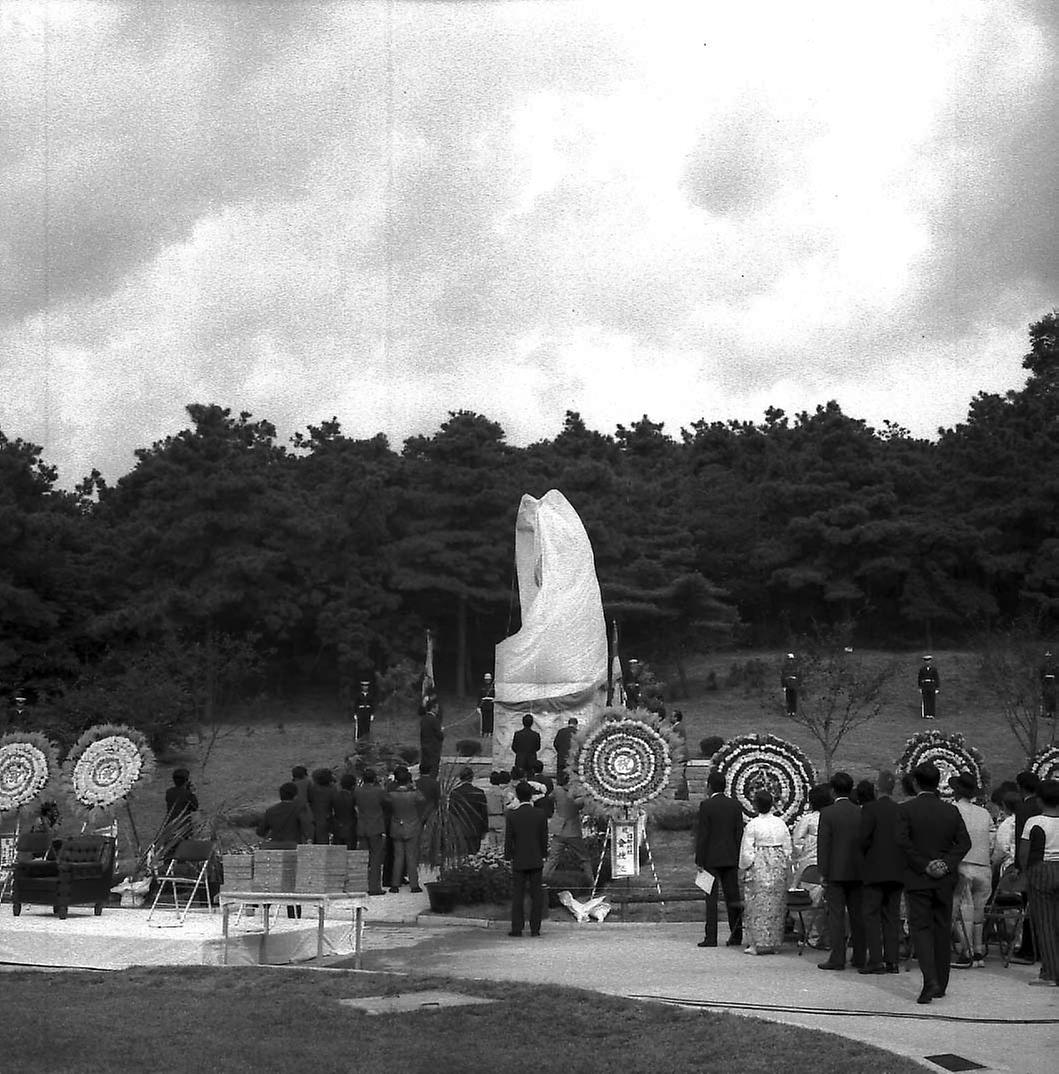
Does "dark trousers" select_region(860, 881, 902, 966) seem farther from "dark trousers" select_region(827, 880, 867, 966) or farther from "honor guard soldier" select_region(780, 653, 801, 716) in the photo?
"honor guard soldier" select_region(780, 653, 801, 716)

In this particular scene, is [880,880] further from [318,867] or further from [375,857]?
[375,857]

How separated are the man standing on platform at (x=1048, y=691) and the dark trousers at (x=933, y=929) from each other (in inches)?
1005

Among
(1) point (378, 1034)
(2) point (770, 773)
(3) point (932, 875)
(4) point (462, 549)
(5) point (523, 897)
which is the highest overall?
(4) point (462, 549)

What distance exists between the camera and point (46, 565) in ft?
143

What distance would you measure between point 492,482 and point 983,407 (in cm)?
2005

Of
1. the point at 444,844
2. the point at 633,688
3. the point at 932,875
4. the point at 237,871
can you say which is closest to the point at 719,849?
the point at 932,875

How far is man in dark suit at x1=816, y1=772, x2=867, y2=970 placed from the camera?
1223 cm

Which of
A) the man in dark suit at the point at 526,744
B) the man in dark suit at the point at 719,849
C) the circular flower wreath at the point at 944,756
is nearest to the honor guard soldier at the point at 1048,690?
the man in dark suit at the point at 526,744

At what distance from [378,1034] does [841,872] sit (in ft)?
14.8

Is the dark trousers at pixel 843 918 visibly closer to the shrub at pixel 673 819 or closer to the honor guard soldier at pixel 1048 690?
→ the shrub at pixel 673 819

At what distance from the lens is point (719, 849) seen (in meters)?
13.6

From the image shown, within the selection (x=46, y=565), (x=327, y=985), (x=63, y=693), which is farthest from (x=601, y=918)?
(x=46, y=565)

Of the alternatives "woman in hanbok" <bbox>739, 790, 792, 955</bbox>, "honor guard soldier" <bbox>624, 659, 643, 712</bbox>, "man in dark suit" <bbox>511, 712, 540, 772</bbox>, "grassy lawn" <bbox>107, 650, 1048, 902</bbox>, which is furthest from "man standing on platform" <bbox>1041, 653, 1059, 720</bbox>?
"woman in hanbok" <bbox>739, 790, 792, 955</bbox>

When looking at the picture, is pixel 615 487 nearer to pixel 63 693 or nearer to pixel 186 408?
pixel 186 408
